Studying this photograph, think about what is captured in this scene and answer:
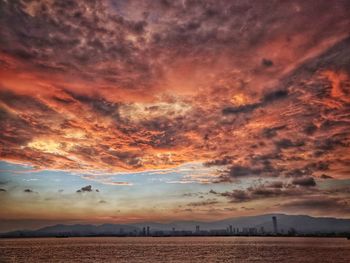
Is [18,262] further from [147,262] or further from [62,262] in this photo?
[147,262]

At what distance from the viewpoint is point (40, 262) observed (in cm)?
12012

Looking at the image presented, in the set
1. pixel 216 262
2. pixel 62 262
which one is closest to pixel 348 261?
pixel 216 262

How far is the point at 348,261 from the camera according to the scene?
111 meters

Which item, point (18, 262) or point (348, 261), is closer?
point (348, 261)

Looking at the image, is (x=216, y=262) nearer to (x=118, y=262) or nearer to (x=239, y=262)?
(x=239, y=262)

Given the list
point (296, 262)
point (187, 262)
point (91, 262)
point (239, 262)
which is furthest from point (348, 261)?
point (91, 262)

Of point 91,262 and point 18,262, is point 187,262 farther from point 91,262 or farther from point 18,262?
point 18,262

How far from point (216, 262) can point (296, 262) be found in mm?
27731

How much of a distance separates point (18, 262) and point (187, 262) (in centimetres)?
6315

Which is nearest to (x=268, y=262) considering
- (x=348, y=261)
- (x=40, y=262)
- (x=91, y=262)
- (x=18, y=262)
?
(x=348, y=261)

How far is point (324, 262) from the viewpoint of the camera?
110125 mm

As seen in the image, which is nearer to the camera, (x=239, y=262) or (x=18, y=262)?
(x=239, y=262)

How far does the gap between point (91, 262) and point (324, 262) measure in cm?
8131

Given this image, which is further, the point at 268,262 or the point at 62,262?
the point at 62,262
